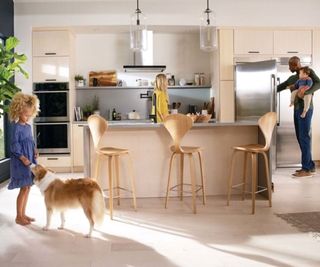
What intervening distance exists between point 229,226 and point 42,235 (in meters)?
1.57

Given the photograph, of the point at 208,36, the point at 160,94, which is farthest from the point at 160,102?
the point at 208,36

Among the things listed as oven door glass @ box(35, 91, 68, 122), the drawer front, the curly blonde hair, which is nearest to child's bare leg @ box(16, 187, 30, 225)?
the curly blonde hair

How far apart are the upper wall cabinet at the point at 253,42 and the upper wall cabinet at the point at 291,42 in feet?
0.40

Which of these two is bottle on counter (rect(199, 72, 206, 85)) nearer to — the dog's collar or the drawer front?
the drawer front

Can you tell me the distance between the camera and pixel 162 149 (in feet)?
15.8

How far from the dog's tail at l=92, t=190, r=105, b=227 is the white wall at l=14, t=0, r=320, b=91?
13.4 feet

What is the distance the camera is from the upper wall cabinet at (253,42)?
7203mm

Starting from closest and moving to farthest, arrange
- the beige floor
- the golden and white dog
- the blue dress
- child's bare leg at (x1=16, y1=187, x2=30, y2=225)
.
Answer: the beige floor < the golden and white dog < the blue dress < child's bare leg at (x1=16, y1=187, x2=30, y2=225)

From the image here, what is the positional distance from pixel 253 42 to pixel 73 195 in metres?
4.87

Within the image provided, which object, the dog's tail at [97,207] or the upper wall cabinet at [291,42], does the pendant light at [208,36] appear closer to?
the dog's tail at [97,207]

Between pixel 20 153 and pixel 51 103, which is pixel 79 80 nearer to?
pixel 51 103

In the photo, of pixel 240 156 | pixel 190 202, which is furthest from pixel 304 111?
pixel 190 202

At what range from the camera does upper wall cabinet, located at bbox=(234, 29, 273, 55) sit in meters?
7.20

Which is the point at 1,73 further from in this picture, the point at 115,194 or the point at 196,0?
the point at 196,0
